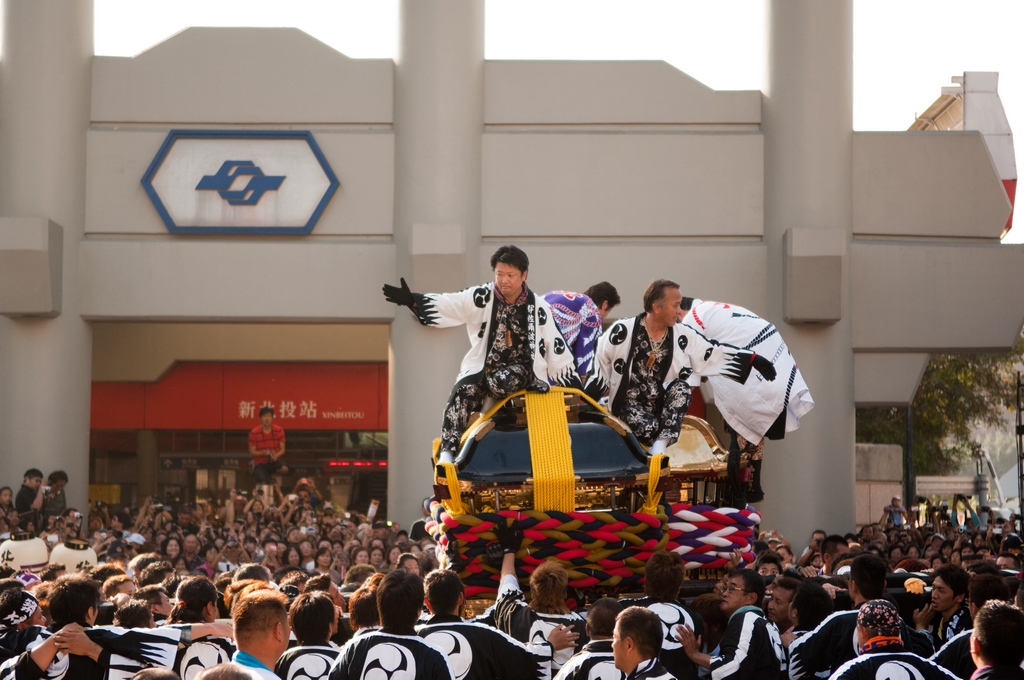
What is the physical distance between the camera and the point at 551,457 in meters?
5.14

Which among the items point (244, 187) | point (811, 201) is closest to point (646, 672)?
point (811, 201)

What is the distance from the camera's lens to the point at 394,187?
15.4 m

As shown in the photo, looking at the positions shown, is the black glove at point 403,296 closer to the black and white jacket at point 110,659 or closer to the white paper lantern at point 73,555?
the black and white jacket at point 110,659

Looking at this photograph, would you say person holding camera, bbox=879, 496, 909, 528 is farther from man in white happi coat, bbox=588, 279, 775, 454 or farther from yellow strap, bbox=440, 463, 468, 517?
yellow strap, bbox=440, 463, 468, 517

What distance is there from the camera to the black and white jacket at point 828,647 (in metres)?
5.44

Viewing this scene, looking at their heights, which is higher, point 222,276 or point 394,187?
point 394,187

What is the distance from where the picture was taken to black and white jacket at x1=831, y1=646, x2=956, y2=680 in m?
4.55

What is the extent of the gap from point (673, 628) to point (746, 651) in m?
0.34

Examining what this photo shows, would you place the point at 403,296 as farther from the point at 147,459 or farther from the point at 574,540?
the point at 147,459

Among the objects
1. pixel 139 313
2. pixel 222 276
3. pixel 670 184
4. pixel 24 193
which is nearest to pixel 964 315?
pixel 670 184

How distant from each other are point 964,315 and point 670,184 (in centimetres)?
422

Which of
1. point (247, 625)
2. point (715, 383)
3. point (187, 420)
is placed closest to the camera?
point (247, 625)

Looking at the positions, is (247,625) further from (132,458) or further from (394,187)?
(132,458)

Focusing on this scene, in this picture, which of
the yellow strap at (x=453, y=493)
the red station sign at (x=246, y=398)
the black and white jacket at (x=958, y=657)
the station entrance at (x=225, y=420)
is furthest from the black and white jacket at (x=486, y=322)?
the red station sign at (x=246, y=398)
